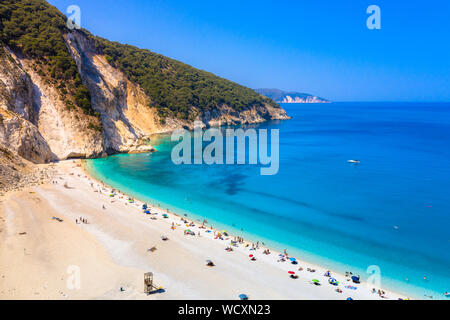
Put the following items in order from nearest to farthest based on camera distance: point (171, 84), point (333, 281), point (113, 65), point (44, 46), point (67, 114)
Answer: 1. point (333, 281)
2. point (67, 114)
3. point (44, 46)
4. point (113, 65)
5. point (171, 84)

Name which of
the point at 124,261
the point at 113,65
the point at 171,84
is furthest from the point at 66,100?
the point at 171,84

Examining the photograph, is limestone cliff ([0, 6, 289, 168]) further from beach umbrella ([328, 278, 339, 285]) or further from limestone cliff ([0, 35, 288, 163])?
beach umbrella ([328, 278, 339, 285])

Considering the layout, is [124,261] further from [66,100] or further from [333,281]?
[66,100]

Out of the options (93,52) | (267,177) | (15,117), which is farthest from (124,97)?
(267,177)

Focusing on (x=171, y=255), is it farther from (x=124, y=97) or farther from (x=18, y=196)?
(x=124, y=97)

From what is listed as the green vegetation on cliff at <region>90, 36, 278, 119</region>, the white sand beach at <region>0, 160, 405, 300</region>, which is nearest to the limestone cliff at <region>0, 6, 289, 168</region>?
the green vegetation on cliff at <region>90, 36, 278, 119</region>

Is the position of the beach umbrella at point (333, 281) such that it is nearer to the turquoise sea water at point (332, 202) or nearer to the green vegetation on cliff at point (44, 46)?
the turquoise sea water at point (332, 202)
